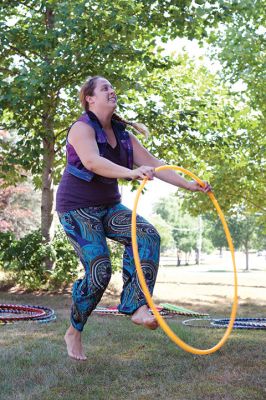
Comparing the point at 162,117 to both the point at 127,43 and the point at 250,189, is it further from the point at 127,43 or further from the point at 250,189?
the point at 250,189

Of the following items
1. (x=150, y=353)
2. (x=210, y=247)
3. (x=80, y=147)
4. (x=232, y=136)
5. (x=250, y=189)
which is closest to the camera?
(x=80, y=147)

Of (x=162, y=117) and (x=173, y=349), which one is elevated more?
(x=162, y=117)

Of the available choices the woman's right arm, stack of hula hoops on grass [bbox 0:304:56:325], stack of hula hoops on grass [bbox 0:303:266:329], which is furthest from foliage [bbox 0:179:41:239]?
the woman's right arm

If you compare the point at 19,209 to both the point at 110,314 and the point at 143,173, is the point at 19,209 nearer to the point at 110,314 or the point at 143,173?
the point at 110,314

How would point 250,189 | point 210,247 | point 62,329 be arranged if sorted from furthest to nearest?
point 210,247, point 250,189, point 62,329

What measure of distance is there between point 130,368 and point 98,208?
1233 mm

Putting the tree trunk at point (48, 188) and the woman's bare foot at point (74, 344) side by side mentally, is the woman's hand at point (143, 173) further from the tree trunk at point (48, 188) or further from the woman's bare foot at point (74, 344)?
the tree trunk at point (48, 188)

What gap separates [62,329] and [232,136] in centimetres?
1083

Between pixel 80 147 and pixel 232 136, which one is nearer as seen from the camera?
pixel 80 147

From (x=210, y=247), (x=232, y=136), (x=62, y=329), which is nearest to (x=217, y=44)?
(x=232, y=136)

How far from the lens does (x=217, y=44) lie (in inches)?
723

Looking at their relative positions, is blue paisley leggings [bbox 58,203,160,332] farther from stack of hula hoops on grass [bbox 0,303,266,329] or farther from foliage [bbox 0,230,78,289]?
foliage [bbox 0,230,78,289]

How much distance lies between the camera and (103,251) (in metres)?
4.25

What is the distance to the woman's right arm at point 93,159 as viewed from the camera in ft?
12.5
